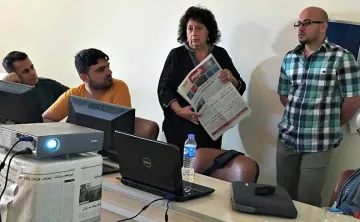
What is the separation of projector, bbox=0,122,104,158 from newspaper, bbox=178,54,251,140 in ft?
5.37

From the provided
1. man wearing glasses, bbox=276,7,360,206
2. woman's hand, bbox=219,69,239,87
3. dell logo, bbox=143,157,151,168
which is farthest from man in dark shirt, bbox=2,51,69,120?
dell logo, bbox=143,157,151,168

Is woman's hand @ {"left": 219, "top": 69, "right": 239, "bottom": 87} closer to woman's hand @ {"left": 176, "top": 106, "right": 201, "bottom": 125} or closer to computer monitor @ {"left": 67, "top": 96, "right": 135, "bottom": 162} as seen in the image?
woman's hand @ {"left": 176, "top": 106, "right": 201, "bottom": 125}

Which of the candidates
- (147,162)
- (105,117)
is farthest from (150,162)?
(105,117)

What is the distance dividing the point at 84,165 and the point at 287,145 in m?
1.94

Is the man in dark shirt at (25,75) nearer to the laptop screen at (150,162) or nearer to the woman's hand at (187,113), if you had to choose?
the woman's hand at (187,113)

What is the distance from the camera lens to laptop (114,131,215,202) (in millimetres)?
1737

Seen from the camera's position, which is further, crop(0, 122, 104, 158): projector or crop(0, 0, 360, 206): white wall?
crop(0, 0, 360, 206): white wall

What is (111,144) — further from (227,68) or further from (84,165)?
(227,68)

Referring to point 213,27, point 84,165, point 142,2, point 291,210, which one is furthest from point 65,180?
point 142,2

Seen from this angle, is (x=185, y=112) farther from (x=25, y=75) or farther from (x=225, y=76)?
(x=25, y=75)

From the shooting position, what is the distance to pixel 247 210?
1734mm

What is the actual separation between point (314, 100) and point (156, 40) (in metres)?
1.59

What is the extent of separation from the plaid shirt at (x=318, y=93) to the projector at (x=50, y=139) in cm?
176

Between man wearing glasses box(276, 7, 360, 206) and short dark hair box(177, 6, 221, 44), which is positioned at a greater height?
short dark hair box(177, 6, 221, 44)
